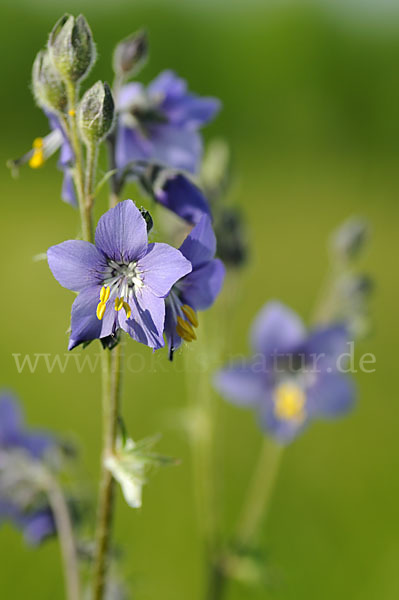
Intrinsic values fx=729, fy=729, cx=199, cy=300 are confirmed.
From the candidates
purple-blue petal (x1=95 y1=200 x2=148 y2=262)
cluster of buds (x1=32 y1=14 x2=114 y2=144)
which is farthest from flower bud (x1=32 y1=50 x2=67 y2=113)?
purple-blue petal (x1=95 y1=200 x2=148 y2=262)

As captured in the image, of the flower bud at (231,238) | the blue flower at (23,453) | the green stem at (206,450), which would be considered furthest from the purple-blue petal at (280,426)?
the blue flower at (23,453)

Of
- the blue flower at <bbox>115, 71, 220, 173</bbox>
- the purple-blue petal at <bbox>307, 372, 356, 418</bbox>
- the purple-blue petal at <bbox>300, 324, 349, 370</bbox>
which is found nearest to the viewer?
the blue flower at <bbox>115, 71, 220, 173</bbox>

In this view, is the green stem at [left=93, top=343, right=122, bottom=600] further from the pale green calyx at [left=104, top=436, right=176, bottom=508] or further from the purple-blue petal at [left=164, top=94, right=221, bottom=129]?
the purple-blue petal at [left=164, top=94, right=221, bottom=129]

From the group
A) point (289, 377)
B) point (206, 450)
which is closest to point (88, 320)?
point (206, 450)

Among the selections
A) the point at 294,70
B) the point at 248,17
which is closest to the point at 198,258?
the point at 294,70

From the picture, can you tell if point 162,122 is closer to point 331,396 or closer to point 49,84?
point 49,84
